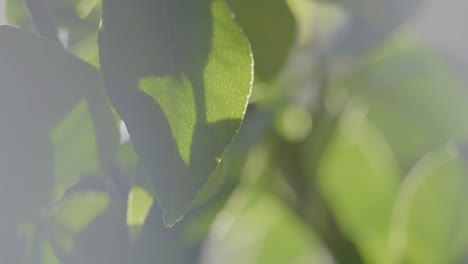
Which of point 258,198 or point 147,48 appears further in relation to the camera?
point 258,198

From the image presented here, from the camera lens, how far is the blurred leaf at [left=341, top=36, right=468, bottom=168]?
48 centimetres

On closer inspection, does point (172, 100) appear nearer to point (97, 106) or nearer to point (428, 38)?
point (97, 106)

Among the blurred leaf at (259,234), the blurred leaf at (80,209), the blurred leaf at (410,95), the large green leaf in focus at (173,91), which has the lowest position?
the blurred leaf at (259,234)

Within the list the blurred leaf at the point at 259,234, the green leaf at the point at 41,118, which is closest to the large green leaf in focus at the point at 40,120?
the green leaf at the point at 41,118

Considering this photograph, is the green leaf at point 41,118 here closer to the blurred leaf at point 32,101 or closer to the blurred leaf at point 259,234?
the blurred leaf at point 32,101

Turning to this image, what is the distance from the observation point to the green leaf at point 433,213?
45cm

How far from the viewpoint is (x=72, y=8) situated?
11.2 inches

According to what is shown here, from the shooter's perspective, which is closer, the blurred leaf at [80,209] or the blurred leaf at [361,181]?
the blurred leaf at [80,209]

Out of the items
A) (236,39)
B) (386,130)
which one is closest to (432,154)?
(386,130)

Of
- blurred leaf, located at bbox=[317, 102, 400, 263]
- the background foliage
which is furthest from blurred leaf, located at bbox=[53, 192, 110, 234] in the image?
blurred leaf, located at bbox=[317, 102, 400, 263]

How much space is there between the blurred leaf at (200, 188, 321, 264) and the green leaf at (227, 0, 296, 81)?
0.11m

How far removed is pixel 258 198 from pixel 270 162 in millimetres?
33

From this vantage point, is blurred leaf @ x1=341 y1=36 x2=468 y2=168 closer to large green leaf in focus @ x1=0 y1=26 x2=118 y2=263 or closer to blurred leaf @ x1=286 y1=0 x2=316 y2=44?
blurred leaf @ x1=286 y1=0 x2=316 y2=44

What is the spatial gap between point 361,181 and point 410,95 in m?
0.08
